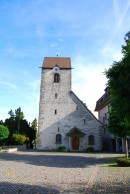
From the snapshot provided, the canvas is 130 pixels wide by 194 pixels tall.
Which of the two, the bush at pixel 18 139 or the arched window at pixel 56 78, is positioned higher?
the arched window at pixel 56 78

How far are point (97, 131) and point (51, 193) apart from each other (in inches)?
1657

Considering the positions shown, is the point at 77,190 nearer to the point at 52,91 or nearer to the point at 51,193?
the point at 51,193

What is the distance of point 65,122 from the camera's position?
5259 cm

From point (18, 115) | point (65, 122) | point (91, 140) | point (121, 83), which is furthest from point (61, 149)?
point (121, 83)

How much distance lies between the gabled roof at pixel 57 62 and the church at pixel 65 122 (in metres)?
3.69

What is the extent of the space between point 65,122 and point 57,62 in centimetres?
1265

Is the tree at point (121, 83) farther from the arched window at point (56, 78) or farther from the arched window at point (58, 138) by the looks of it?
the arched window at point (56, 78)

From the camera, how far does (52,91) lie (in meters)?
54.2

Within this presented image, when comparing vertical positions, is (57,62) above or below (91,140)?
above

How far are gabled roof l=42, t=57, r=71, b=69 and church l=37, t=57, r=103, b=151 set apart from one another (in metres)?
3.69

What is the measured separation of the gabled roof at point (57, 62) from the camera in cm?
5616

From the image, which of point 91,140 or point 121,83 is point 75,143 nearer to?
point 91,140

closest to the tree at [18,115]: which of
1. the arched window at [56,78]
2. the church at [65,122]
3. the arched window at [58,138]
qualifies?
the church at [65,122]

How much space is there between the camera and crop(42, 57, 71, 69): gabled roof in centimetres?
5616
